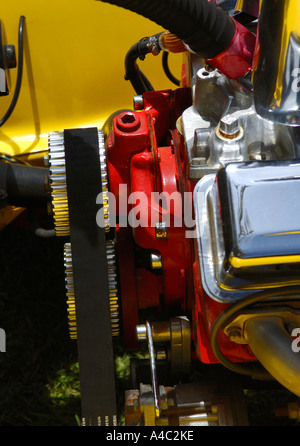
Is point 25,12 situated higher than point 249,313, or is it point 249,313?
point 25,12

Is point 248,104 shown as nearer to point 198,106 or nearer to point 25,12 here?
Result: point 198,106

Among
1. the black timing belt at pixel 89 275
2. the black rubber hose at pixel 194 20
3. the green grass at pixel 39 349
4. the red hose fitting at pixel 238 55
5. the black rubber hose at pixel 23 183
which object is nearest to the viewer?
the black rubber hose at pixel 194 20

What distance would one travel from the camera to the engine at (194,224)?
84 centimetres

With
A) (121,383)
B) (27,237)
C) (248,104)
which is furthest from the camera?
(27,237)

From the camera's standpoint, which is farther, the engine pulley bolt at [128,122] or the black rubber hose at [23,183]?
the black rubber hose at [23,183]

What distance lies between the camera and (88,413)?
1075 mm

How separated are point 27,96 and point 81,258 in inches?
29.3

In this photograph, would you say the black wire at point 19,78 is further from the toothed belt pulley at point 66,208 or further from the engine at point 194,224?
the toothed belt pulley at point 66,208

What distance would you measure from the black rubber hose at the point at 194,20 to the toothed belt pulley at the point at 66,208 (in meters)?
0.27

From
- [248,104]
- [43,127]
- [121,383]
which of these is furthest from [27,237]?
[248,104]

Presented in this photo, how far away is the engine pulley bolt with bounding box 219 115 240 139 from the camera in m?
0.95

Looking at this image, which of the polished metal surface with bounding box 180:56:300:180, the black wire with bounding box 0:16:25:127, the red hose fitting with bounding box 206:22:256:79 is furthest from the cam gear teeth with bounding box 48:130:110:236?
the black wire with bounding box 0:16:25:127

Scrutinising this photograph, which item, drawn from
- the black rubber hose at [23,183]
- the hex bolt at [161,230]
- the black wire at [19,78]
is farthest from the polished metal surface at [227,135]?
the black wire at [19,78]

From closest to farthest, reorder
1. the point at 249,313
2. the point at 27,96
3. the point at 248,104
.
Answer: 1. the point at 249,313
2. the point at 248,104
3. the point at 27,96
